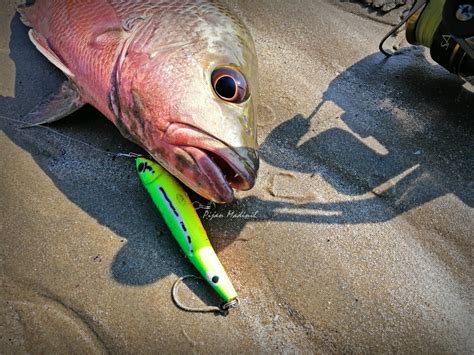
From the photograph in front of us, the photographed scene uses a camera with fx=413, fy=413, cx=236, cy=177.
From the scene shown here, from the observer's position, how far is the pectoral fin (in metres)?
2.82

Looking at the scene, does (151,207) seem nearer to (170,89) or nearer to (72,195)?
(72,195)

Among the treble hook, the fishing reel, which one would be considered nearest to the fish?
the treble hook

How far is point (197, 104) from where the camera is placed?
2.18 m

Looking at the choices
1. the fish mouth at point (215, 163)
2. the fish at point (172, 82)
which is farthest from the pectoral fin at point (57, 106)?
the fish mouth at point (215, 163)

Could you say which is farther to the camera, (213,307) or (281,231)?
(281,231)

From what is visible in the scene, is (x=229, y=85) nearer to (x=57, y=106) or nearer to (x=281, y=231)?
(x=281, y=231)

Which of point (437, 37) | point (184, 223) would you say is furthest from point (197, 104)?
point (437, 37)

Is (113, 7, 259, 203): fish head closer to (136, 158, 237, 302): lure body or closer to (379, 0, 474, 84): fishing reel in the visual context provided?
(136, 158, 237, 302): lure body

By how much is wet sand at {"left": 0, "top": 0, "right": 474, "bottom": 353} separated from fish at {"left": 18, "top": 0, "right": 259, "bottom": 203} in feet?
1.32

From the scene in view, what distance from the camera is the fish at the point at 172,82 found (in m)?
2.10

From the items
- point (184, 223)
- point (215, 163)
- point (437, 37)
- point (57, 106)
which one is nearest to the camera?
point (215, 163)

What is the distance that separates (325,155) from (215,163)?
3.64ft

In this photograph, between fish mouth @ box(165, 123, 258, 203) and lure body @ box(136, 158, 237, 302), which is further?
lure body @ box(136, 158, 237, 302)

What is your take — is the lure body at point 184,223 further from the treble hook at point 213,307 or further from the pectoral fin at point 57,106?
the pectoral fin at point 57,106
